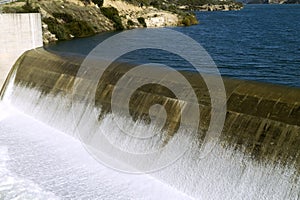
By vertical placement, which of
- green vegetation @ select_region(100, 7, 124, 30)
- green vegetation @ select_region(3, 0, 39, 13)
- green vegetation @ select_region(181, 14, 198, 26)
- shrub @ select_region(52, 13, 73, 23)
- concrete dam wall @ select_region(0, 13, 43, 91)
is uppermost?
concrete dam wall @ select_region(0, 13, 43, 91)

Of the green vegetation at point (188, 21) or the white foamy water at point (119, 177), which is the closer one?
the white foamy water at point (119, 177)

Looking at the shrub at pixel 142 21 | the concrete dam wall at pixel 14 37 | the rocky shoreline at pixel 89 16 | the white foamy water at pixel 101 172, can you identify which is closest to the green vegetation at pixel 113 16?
the rocky shoreline at pixel 89 16

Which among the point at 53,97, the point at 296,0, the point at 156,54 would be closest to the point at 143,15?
the point at 156,54

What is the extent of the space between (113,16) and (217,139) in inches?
1714

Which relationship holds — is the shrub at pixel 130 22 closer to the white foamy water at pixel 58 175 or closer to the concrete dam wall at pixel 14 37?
the concrete dam wall at pixel 14 37

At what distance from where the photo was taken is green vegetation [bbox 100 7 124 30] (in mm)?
49528

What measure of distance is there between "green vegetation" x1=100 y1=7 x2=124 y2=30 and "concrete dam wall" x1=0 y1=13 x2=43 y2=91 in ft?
105


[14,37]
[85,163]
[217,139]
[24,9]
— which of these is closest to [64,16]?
[24,9]

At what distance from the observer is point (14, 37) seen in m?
17.3

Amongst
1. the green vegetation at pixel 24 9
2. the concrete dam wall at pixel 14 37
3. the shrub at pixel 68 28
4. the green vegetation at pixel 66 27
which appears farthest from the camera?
the green vegetation at pixel 66 27

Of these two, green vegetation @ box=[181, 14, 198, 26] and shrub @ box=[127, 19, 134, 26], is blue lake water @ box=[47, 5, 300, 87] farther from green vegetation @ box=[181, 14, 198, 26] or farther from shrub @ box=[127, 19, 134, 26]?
green vegetation @ box=[181, 14, 198, 26]

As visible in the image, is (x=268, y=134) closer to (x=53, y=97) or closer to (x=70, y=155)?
(x=70, y=155)

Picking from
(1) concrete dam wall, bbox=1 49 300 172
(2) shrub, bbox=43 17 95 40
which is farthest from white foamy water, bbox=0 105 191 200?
(2) shrub, bbox=43 17 95 40

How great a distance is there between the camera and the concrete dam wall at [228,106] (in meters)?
7.86
